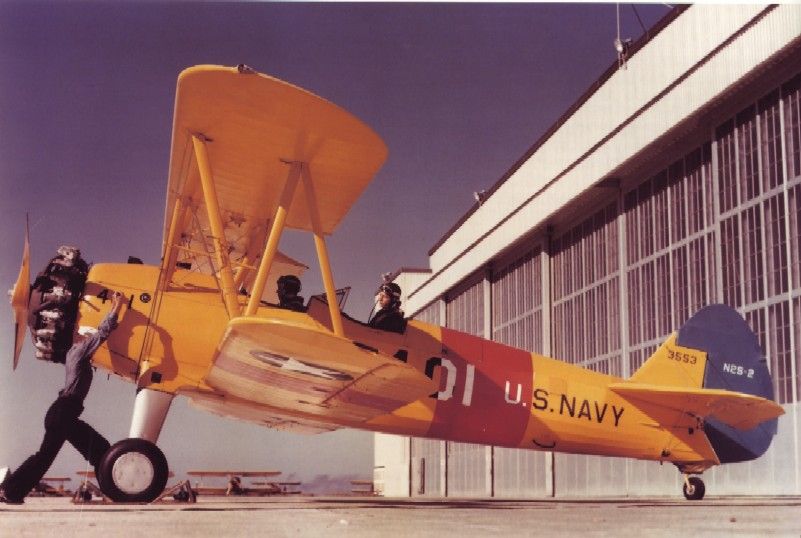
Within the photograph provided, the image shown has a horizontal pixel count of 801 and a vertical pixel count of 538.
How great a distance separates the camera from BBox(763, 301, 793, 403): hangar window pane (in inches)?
512

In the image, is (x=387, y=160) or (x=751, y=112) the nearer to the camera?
(x=387, y=160)

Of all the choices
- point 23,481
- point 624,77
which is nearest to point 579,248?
point 624,77

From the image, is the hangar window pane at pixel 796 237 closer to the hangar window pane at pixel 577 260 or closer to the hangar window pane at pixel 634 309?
the hangar window pane at pixel 634 309

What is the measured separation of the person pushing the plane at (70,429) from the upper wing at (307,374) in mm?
1105

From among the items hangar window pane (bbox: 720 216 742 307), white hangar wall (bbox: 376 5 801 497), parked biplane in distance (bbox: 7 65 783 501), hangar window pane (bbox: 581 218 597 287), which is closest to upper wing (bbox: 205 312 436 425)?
parked biplane in distance (bbox: 7 65 783 501)

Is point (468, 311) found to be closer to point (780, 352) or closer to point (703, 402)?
point (780, 352)

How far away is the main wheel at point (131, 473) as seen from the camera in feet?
22.4

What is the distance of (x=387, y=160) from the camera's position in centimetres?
787

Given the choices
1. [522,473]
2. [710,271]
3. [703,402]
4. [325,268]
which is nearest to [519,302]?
[522,473]

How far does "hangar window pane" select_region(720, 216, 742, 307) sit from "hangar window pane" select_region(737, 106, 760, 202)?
58 cm

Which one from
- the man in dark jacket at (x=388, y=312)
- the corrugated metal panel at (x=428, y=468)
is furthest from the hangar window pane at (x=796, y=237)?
the corrugated metal panel at (x=428, y=468)

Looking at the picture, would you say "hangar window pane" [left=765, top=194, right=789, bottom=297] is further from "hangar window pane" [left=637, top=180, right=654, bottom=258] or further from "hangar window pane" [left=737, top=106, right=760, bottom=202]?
"hangar window pane" [left=637, top=180, right=654, bottom=258]

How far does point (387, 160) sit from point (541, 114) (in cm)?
1397

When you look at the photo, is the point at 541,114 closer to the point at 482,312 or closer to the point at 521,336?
the point at 521,336
